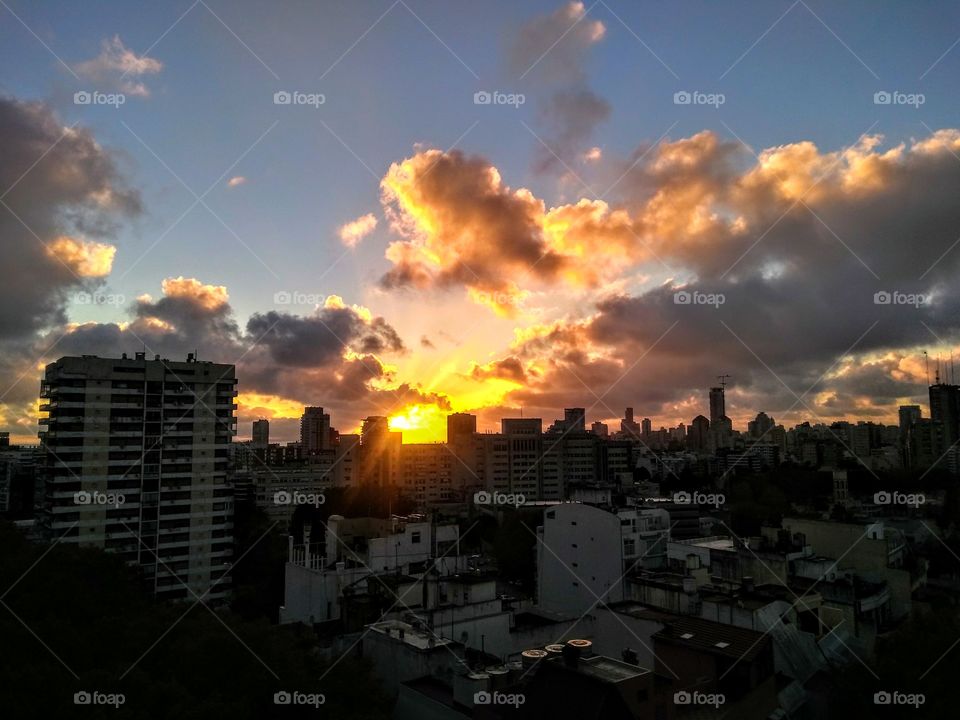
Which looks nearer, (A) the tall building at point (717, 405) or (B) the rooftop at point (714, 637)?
(B) the rooftop at point (714, 637)

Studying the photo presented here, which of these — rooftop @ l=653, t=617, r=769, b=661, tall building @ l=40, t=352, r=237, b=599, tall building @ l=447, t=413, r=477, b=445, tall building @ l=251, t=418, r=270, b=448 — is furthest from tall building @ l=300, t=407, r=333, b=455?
rooftop @ l=653, t=617, r=769, b=661

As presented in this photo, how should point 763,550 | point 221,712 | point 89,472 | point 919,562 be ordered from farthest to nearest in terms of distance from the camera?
point 89,472 → point 919,562 → point 763,550 → point 221,712

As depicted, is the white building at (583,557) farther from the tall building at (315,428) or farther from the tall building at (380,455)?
the tall building at (315,428)

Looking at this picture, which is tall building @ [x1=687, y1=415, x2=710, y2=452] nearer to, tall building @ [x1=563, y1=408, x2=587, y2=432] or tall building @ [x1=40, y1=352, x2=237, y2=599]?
tall building @ [x1=563, y1=408, x2=587, y2=432]

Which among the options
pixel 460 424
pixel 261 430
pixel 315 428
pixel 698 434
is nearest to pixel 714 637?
pixel 460 424

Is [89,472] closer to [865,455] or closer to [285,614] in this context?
[285,614]

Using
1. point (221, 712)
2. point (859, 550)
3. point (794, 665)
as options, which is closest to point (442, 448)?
point (859, 550)

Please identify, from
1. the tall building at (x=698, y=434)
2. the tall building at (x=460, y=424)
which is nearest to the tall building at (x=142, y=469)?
the tall building at (x=460, y=424)
